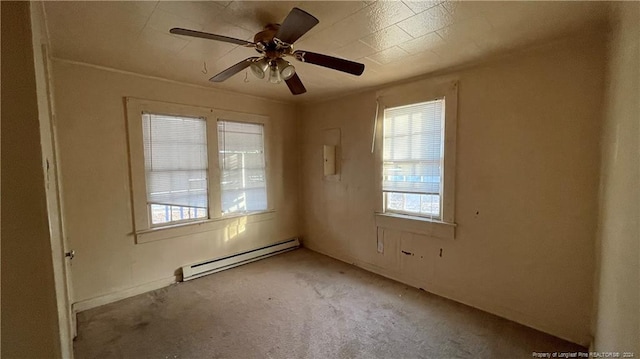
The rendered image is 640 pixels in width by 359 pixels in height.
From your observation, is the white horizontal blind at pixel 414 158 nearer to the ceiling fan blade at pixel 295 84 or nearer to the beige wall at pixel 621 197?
the beige wall at pixel 621 197

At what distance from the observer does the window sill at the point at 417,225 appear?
2776 millimetres

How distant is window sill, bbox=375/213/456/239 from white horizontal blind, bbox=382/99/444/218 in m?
0.09

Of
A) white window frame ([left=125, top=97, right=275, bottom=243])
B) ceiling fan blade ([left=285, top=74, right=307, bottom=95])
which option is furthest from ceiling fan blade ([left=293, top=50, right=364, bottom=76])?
white window frame ([left=125, top=97, right=275, bottom=243])

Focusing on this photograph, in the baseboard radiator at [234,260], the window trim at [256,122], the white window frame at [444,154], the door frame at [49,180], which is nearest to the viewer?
the door frame at [49,180]

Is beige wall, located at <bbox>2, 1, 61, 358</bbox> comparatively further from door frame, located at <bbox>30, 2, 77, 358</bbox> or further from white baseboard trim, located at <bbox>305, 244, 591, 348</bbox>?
white baseboard trim, located at <bbox>305, 244, 591, 348</bbox>

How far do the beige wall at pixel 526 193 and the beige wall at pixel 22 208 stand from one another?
2.90 m

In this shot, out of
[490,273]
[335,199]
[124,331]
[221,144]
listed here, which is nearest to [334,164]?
[335,199]

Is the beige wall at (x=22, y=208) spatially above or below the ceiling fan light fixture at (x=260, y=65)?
below

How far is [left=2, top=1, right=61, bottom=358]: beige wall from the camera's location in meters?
0.71

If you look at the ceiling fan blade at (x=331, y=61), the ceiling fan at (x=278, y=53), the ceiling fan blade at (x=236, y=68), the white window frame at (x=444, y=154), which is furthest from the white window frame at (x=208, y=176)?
the ceiling fan blade at (x=331, y=61)

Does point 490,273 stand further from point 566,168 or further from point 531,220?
point 566,168

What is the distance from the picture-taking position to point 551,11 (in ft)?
5.42

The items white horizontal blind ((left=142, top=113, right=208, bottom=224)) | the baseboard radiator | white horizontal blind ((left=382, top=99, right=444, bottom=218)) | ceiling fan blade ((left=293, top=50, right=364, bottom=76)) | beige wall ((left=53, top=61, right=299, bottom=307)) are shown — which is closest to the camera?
ceiling fan blade ((left=293, top=50, right=364, bottom=76))

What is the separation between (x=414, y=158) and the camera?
9.86 ft
